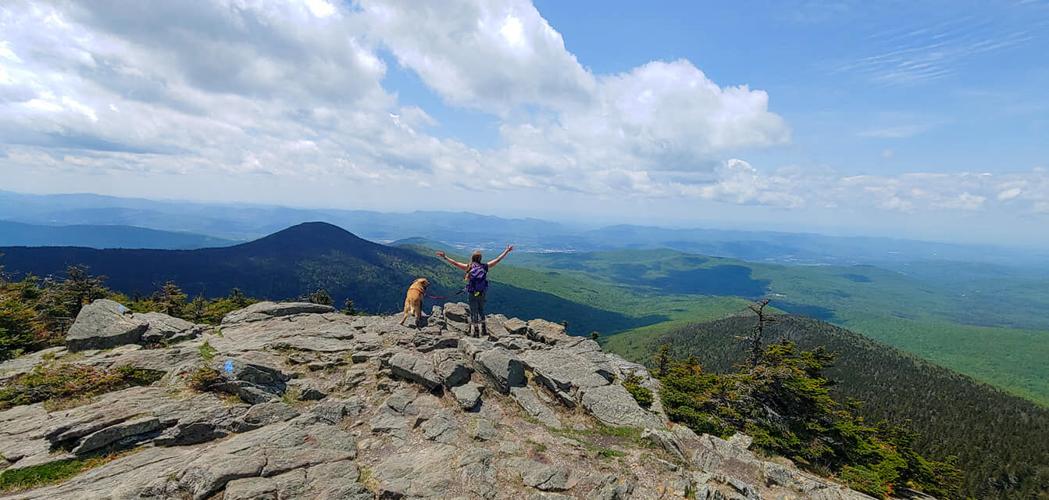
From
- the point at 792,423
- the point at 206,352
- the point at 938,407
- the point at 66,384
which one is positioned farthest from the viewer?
the point at 938,407

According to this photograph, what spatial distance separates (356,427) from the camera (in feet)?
48.5

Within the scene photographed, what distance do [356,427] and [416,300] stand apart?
10.6m

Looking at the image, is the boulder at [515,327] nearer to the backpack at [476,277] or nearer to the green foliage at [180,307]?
the backpack at [476,277]

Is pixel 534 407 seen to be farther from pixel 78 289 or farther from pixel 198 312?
pixel 78 289

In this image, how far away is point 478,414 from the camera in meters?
16.7

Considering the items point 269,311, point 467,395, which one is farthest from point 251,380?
point 269,311

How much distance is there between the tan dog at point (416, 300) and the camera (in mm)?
24500

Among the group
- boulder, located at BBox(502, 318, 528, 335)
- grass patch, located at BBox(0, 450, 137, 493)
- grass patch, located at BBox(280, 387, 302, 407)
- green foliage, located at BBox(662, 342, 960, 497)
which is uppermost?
grass patch, located at BBox(0, 450, 137, 493)

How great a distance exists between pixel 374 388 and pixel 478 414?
201 inches

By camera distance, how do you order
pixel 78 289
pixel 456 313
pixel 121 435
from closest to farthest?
pixel 121 435 → pixel 456 313 → pixel 78 289

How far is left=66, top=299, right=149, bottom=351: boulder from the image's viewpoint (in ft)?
69.3

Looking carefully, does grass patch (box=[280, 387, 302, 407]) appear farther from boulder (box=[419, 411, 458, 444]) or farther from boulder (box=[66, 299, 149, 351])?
boulder (box=[66, 299, 149, 351])

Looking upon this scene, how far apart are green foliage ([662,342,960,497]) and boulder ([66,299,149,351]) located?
1181 inches

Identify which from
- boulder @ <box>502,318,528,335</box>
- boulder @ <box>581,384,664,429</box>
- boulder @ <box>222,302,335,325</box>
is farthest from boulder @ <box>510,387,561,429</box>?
boulder @ <box>222,302,335,325</box>
